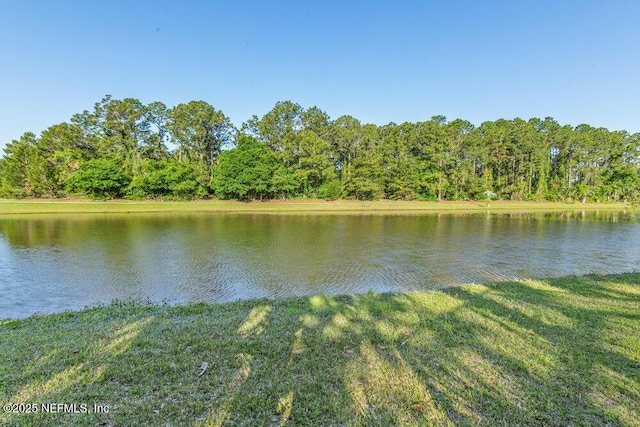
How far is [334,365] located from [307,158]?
1746 inches

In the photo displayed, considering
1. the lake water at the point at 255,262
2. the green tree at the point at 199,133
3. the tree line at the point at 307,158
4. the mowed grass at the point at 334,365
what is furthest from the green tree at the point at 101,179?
the mowed grass at the point at 334,365

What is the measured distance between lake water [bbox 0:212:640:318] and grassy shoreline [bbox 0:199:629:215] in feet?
48.6

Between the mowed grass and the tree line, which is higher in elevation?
the tree line

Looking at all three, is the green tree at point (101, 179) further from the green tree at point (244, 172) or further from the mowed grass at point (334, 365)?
the mowed grass at point (334, 365)

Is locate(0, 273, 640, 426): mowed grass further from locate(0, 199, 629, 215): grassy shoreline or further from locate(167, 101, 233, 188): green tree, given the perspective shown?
locate(167, 101, 233, 188): green tree

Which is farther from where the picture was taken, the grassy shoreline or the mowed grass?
the grassy shoreline

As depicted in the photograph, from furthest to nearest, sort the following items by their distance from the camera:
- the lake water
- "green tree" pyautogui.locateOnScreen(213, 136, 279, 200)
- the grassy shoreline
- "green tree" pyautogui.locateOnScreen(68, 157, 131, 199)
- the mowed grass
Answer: "green tree" pyautogui.locateOnScreen(213, 136, 279, 200) < "green tree" pyautogui.locateOnScreen(68, 157, 131, 199) < the grassy shoreline < the lake water < the mowed grass

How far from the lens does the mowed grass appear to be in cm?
279

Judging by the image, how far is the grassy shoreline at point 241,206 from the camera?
32406mm

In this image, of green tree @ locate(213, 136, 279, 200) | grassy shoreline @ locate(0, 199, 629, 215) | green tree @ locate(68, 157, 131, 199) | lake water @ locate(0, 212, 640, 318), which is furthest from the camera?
green tree @ locate(213, 136, 279, 200)

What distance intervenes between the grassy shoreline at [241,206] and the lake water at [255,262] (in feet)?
48.6

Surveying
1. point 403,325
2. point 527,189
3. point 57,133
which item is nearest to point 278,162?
point 57,133

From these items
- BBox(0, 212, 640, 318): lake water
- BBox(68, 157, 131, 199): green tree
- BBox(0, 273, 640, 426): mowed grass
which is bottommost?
BBox(0, 212, 640, 318): lake water

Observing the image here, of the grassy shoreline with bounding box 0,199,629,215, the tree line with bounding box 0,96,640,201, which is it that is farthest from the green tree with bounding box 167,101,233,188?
the grassy shoreline with bounding box 0,199,629,215
